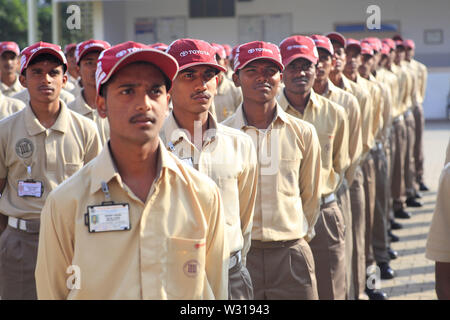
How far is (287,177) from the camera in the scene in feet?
17.4

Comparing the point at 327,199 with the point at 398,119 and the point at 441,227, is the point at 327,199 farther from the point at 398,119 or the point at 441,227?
the point at 398,119

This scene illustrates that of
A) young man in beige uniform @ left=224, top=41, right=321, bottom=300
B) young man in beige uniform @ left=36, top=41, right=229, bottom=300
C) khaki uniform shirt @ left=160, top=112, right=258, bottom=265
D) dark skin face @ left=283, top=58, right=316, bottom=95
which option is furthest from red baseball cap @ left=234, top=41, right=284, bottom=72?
young man in beige uniform @ left=36, top=41, right=229, bottom=300

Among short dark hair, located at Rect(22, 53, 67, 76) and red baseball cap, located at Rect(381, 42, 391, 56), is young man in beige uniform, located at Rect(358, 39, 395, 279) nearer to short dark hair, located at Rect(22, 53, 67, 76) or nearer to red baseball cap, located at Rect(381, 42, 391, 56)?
red baseball cap, located at Rect(381, 42, 391, 56)

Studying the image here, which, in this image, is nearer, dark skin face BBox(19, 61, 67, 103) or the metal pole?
dark skin face BBox(19, 61, 67, 103)

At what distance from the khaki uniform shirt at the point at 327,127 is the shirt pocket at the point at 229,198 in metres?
2.03

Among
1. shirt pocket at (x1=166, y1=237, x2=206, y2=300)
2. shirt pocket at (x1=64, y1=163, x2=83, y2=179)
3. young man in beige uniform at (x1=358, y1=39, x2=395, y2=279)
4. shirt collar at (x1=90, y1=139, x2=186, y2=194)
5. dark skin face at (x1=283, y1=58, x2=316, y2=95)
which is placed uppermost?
dark skin face at (x1=283, y1=58, x2=316, y2=95)

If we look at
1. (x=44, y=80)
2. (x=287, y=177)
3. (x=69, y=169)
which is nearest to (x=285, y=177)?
(x=287, y=177)

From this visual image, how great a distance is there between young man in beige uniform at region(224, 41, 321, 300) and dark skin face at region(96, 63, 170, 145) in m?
2.21

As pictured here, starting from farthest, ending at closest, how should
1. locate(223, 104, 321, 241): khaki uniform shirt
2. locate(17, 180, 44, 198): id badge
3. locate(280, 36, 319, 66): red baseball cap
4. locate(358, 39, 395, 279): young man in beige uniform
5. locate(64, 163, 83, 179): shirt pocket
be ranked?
locate(358, 39, 395, 279): young man in beige uniform
locate(280, 36, 319, 66): red baseball cap
locate(64, 163, 83, 179): shirt pocket
locate(17, 180, 44, 198): id badge
locate(223, 104, 321, 241): khaki uniform shirt

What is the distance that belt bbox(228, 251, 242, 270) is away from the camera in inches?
174

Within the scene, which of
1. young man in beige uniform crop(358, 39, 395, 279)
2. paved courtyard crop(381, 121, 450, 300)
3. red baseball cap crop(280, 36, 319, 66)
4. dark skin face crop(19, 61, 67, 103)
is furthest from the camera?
young man in beige uniform crop(358, 39, 395, 279)

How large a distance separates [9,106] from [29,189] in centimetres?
352

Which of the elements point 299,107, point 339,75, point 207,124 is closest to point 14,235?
point 207,124

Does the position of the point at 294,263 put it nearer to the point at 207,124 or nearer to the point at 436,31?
the point at 207,124
